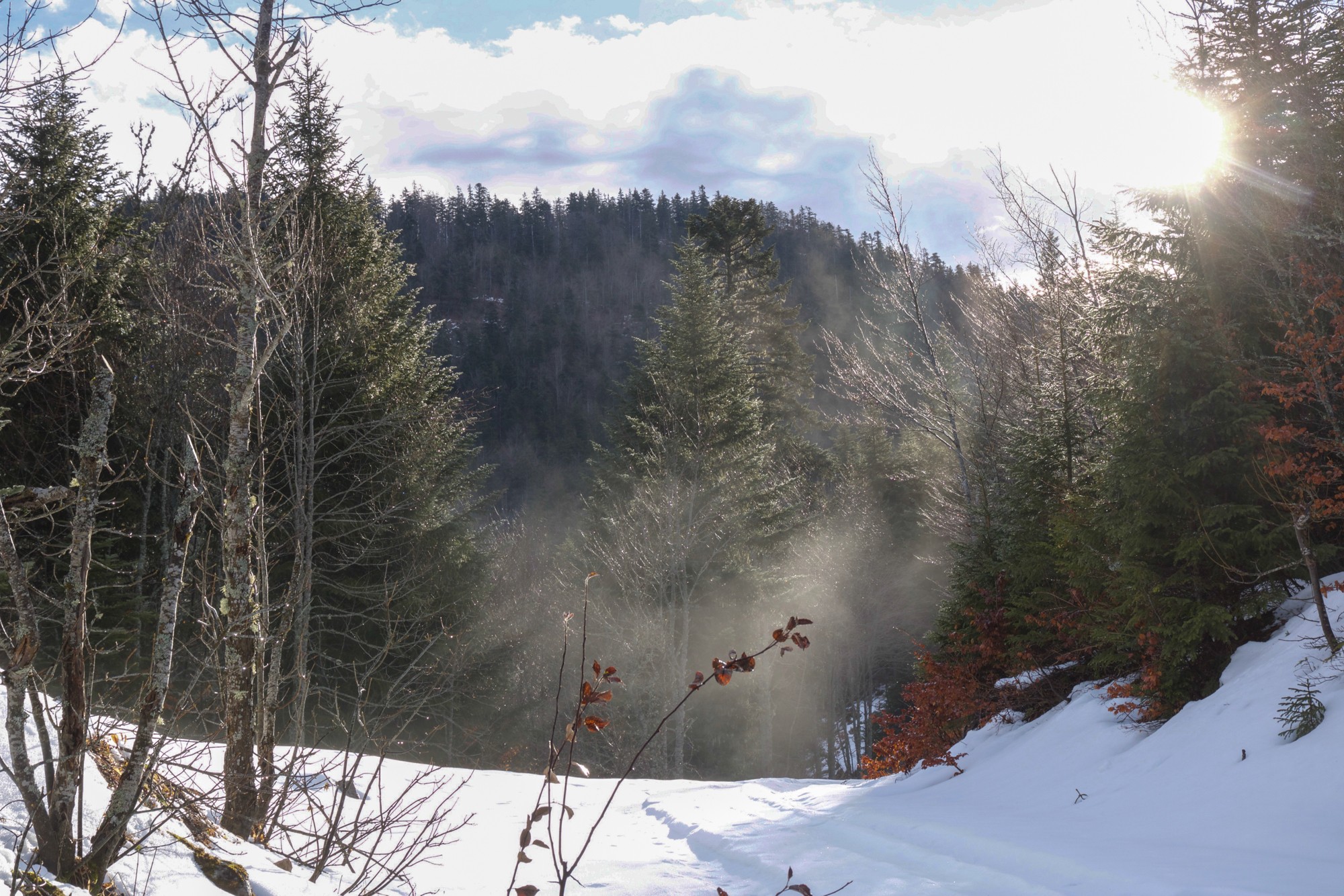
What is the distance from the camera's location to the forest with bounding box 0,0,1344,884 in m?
4.66

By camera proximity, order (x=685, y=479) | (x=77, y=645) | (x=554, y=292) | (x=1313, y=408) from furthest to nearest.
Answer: (x=554, y=292) < (x=685, y=479) < (x=1313, y=408) < (x=77, y=645)

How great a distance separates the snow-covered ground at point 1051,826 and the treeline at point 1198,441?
647 mm

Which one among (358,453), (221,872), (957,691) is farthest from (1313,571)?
(358,453)

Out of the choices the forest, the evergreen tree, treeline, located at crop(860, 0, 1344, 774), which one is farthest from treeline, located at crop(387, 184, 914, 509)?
treeline, located at crop(860, 0, 1344, 774)

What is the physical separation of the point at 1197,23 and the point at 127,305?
16.0 m

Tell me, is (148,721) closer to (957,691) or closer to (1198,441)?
(1198,441)

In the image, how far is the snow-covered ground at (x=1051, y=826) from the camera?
13.1ft

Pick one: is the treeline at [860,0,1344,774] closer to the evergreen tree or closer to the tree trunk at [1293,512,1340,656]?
the tree trunk at [1293,512,1340,656]

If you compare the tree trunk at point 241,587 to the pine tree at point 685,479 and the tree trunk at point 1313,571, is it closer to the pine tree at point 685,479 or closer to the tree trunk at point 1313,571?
the tree trunk at point 1313,571

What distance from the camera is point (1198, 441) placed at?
7.52m

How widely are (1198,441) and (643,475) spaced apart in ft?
46.2

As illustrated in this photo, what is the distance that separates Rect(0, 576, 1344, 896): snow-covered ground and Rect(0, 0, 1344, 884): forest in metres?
0.68

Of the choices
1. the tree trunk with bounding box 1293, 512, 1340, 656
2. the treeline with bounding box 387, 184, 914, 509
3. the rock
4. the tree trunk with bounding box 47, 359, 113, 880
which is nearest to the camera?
the tree trunk with bounding box 47, 359, 113, 880

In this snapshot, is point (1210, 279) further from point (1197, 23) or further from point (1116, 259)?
point (1197, 23)
